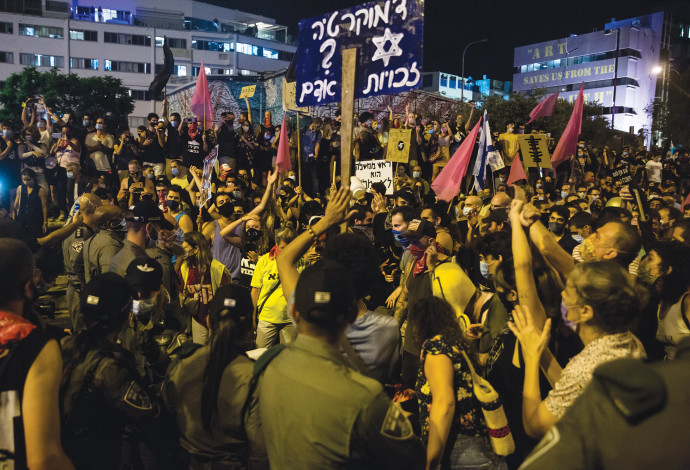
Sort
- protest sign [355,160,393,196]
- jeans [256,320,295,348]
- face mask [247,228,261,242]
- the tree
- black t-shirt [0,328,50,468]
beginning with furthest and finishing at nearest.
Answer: the tree, protest sign [355,160,393,196], face mask [247,228,261,242], jeans [256,320,295,348], black t-shirt [0,328,50,468]

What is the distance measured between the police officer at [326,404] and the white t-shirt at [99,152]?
13549 mm

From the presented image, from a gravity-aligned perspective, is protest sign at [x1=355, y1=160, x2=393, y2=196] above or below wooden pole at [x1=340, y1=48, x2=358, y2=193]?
below

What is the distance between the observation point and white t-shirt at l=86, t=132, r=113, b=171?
46.8 feet

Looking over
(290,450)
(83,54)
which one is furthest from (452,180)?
(83,54)

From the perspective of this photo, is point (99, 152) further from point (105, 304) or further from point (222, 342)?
point (222, 342)

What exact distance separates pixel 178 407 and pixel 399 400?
147 centimetres

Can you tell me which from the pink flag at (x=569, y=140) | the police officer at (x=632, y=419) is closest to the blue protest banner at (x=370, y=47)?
the police officer at (x=632, y=419)

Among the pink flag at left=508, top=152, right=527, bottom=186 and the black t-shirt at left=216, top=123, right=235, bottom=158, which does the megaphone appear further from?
the black t-shirt at left=216, top=123, right=235, bottom=158

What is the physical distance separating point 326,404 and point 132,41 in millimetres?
96207

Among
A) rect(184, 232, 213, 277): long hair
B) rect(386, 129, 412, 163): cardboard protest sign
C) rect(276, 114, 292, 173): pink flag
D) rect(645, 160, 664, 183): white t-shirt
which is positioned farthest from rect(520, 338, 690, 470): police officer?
rect(645, 160, 664, 183): white t-shirt

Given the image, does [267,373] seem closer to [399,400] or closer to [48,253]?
[399,400]

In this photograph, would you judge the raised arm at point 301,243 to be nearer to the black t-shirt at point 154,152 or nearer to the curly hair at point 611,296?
the curly hair at point 611,296

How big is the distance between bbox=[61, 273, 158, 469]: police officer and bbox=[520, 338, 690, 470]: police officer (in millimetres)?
2152

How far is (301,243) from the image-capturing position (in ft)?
11.2
